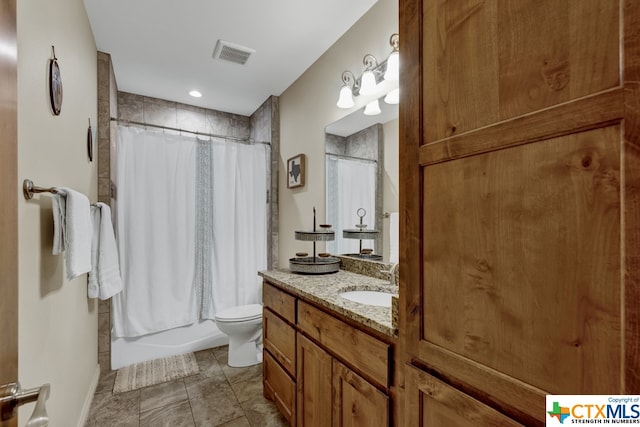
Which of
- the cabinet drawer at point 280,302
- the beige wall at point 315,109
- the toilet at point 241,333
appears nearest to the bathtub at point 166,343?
the toilet at point 241,333

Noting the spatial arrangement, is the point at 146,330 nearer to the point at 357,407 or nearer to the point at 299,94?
the point at 357,407

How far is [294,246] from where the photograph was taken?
2750 mm

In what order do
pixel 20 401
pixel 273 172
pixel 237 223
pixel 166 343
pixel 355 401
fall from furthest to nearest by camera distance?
1. pixel 273 172
2. pixel 237 223
3. pixel 166 343
4. pixel 355 401
5. pixel 20 401

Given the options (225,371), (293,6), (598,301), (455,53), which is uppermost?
(293,6)

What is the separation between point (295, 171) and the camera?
2.73 m

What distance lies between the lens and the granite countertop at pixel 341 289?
3.35ft

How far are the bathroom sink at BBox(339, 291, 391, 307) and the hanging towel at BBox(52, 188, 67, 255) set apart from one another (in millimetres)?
1243

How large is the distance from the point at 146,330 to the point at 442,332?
2.67 meters

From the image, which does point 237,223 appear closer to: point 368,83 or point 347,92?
point 347,92

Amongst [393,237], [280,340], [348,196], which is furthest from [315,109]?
[280,340]

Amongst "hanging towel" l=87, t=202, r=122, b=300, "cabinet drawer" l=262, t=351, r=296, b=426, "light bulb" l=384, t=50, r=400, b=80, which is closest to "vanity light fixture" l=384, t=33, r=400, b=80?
"light bulb" l=384, t=50, r=400, b=80

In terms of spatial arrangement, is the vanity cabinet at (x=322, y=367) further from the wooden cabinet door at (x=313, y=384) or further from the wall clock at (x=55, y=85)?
the wall clock at (x=55, y=85)

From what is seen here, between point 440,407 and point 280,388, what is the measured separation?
4.08 feet

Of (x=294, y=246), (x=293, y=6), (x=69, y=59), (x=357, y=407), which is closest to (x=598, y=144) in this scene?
(x=357, y=407)
